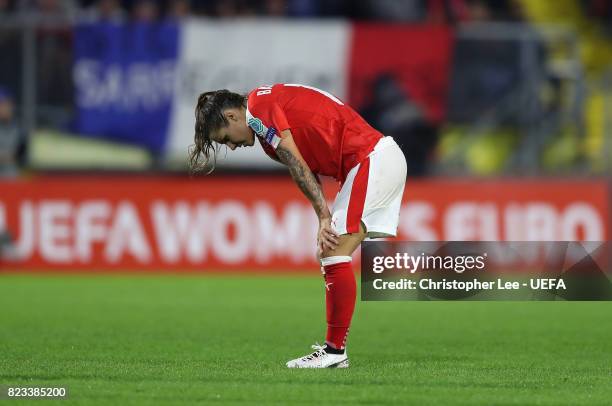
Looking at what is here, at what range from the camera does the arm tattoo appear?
7676 millimetres

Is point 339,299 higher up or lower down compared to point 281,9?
lower down

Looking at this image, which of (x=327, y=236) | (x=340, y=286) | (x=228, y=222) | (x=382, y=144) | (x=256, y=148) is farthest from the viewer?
(x=256, y=148)

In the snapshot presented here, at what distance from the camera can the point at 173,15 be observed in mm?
19375

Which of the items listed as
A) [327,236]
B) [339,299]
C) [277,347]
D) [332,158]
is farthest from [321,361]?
[277,347]

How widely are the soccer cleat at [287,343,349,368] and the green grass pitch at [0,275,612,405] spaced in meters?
0.14

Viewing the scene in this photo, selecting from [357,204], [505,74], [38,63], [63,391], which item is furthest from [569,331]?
[38,63]

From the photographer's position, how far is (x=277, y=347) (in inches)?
368

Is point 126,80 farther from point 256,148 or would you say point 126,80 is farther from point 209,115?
point 209,115

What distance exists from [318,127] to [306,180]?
395 mm

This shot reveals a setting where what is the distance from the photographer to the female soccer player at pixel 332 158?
7.83 metres

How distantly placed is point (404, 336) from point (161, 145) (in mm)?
8297
